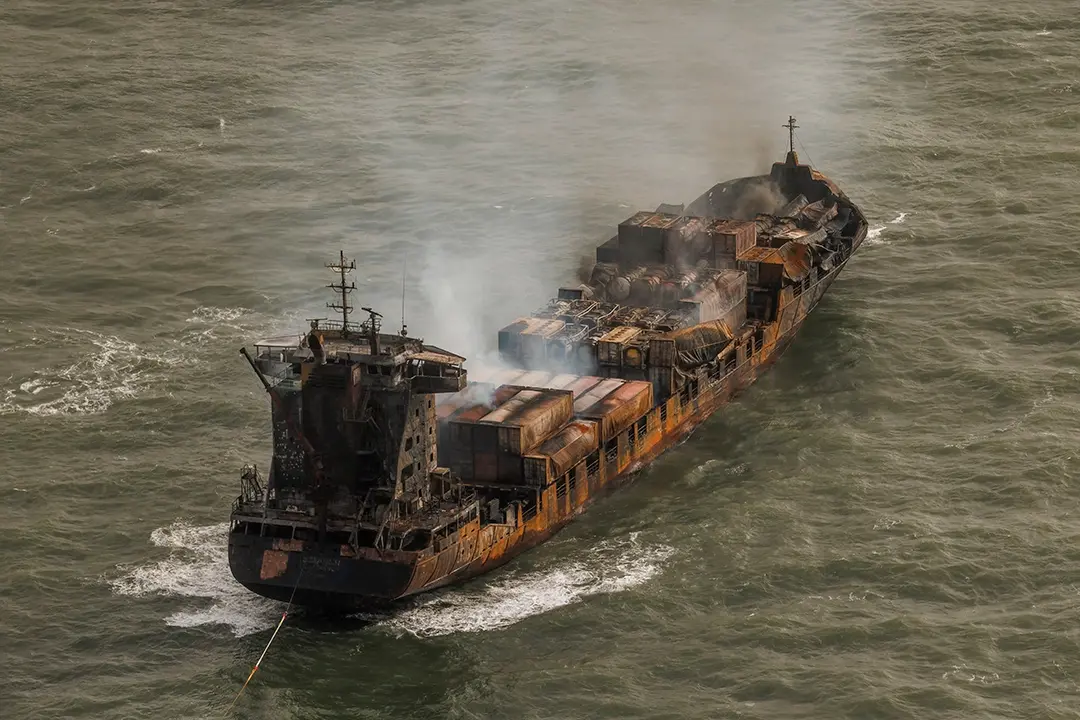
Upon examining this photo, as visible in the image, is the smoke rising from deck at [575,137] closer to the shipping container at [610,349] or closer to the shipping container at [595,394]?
the shipping container at [610,349]

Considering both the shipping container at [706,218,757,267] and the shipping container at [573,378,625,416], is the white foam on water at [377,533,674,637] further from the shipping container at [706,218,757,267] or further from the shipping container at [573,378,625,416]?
the shipping container at [706,218,757,267]

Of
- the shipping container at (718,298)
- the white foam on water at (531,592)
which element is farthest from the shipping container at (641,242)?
the white foam on water at (531,592)

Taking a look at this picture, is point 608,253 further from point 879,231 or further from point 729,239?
point 879,231

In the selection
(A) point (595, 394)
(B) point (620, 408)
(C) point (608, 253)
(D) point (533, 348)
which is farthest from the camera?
(C) point (608, 253)

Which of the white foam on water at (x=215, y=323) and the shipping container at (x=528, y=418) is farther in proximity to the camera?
the white foam on water at (x=215, y=323)

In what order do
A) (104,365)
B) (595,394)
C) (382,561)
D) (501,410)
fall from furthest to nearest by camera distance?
(104,365) → (595,394) → (501,410) → (382,561)

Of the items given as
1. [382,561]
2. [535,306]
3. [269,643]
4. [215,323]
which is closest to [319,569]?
[382,561]
